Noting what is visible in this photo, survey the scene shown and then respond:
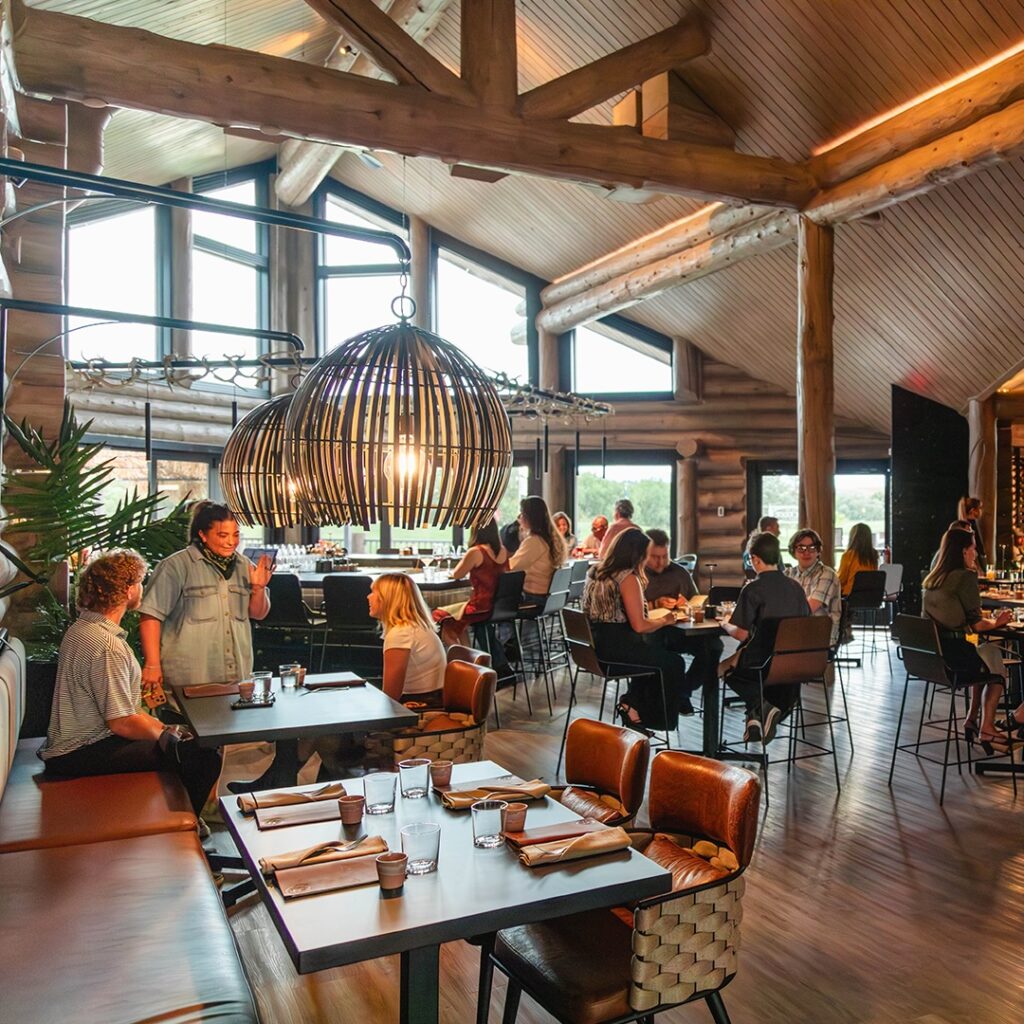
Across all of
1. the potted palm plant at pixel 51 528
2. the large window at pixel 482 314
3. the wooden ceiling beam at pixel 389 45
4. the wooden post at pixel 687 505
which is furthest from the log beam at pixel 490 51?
the wooden post at pixel 687 505

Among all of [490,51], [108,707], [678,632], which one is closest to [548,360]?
[490,51]

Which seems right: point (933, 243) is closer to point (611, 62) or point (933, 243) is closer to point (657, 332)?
point (611, 62)

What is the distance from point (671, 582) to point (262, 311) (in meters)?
8.65

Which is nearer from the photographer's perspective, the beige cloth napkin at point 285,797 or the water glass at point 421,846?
the water glass at point 421,846

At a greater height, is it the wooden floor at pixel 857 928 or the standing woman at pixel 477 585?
the standing woman at pixel 477 585

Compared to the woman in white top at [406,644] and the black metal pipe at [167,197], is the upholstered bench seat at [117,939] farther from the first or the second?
the black metal pipe at [167,197]

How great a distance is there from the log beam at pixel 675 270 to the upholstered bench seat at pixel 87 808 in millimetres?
6976

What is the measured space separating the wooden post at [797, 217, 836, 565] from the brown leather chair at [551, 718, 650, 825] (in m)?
5.26

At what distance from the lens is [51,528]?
5156 millimetres

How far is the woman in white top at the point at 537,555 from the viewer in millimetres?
7902

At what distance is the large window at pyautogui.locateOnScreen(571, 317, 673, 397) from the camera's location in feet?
44.2

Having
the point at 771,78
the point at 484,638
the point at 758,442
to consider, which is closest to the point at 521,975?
the point at 484,638

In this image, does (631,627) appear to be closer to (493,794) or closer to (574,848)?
(493,794)

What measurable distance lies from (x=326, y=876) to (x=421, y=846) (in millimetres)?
230
